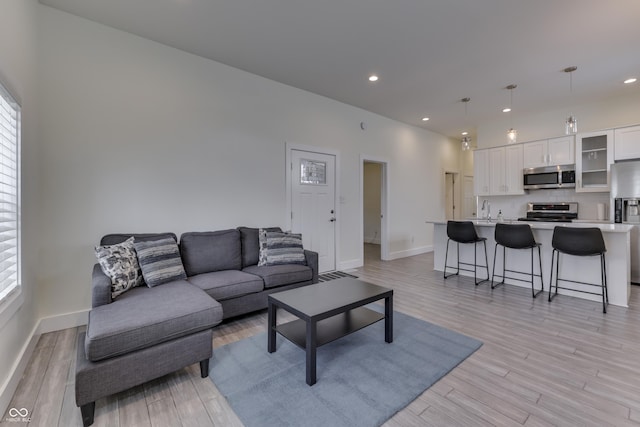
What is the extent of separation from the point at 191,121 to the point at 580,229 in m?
4.69

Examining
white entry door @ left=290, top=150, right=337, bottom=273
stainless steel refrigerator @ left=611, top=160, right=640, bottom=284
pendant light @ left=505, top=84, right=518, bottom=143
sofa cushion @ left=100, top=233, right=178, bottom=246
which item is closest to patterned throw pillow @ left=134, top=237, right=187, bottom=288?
sofa cushion @ left=100, top=233, right=178, bottom=246

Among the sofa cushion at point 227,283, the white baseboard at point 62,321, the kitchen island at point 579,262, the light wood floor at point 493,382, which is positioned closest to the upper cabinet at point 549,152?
the kitchen island at point 579,262

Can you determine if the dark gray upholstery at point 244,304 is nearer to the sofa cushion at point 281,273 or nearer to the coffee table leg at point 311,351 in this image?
the sofa cushion at point 281,273

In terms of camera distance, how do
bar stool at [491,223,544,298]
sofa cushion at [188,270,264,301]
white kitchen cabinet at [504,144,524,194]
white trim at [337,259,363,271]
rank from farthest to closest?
white kitchen cabinet at [504,144,524,194] → white trim at [337,259,363,271] → bar stool at [491,223,544,298] → sofa cushion at [188,270,264,301]

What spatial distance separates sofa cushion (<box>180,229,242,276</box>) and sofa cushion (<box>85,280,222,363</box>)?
2.53 feet

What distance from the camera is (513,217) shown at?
617 cm

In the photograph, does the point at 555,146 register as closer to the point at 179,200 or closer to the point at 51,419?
the point at 179,200

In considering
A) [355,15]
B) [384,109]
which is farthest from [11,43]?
[384,109]

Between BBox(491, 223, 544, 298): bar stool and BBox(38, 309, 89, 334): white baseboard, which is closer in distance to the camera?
BBox(38, 309, 89, 334): white baseboard

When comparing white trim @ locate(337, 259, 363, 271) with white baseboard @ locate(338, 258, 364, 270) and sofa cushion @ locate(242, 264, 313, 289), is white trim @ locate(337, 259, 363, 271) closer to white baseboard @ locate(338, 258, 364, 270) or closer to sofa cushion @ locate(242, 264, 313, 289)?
white baseboard @ locate(338, 258, 364, 270)

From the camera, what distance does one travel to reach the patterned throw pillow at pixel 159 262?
258 centimetres

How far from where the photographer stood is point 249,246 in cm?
354

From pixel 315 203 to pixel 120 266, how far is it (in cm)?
288

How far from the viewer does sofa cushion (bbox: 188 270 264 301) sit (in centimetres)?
270
